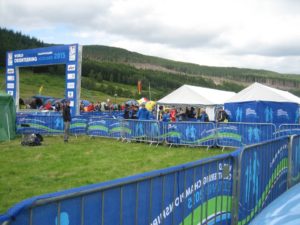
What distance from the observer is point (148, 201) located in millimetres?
2973

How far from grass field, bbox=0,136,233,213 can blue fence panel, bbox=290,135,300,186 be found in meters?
4.16

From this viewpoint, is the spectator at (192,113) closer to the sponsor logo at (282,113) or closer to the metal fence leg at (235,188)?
the sponsor logo at (282,113)

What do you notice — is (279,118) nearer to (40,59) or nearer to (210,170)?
(40,59)

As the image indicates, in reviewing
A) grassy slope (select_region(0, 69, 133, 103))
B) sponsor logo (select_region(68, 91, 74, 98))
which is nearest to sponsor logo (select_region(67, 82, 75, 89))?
sponsor logo (select_region(68, 91, 74, 98))

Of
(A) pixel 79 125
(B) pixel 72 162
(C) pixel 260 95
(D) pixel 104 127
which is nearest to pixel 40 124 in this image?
(A) pixel 79 125

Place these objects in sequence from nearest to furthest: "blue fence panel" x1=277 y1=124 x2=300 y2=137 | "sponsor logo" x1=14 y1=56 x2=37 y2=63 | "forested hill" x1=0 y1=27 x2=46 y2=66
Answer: "blue fence panel" x1=277 y1=124 x2=300 y2=137, "sponsor logo" x1=14 y1=56 x2=37 y2=63, "forested hill" x1=0 y1=27 x2=46 y2=66

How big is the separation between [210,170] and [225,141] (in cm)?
1086

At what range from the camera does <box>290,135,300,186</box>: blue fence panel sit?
6492 mm

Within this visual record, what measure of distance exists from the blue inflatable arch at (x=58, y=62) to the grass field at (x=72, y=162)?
3.53 meters

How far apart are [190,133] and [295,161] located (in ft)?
27.6

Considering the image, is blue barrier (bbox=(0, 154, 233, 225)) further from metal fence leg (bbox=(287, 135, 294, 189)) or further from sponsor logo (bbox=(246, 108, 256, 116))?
sponsor logo (bbox=(246, 108, 256, 116))

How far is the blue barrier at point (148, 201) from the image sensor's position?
203cm

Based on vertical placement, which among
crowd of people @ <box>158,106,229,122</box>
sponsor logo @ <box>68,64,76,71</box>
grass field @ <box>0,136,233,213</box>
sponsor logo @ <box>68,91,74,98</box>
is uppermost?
sponsor logo @ <box>68,64,76,71</box>

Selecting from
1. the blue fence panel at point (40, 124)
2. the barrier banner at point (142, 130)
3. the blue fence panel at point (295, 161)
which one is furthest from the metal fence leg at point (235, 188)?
the blue fence panel at point (40, 124)
